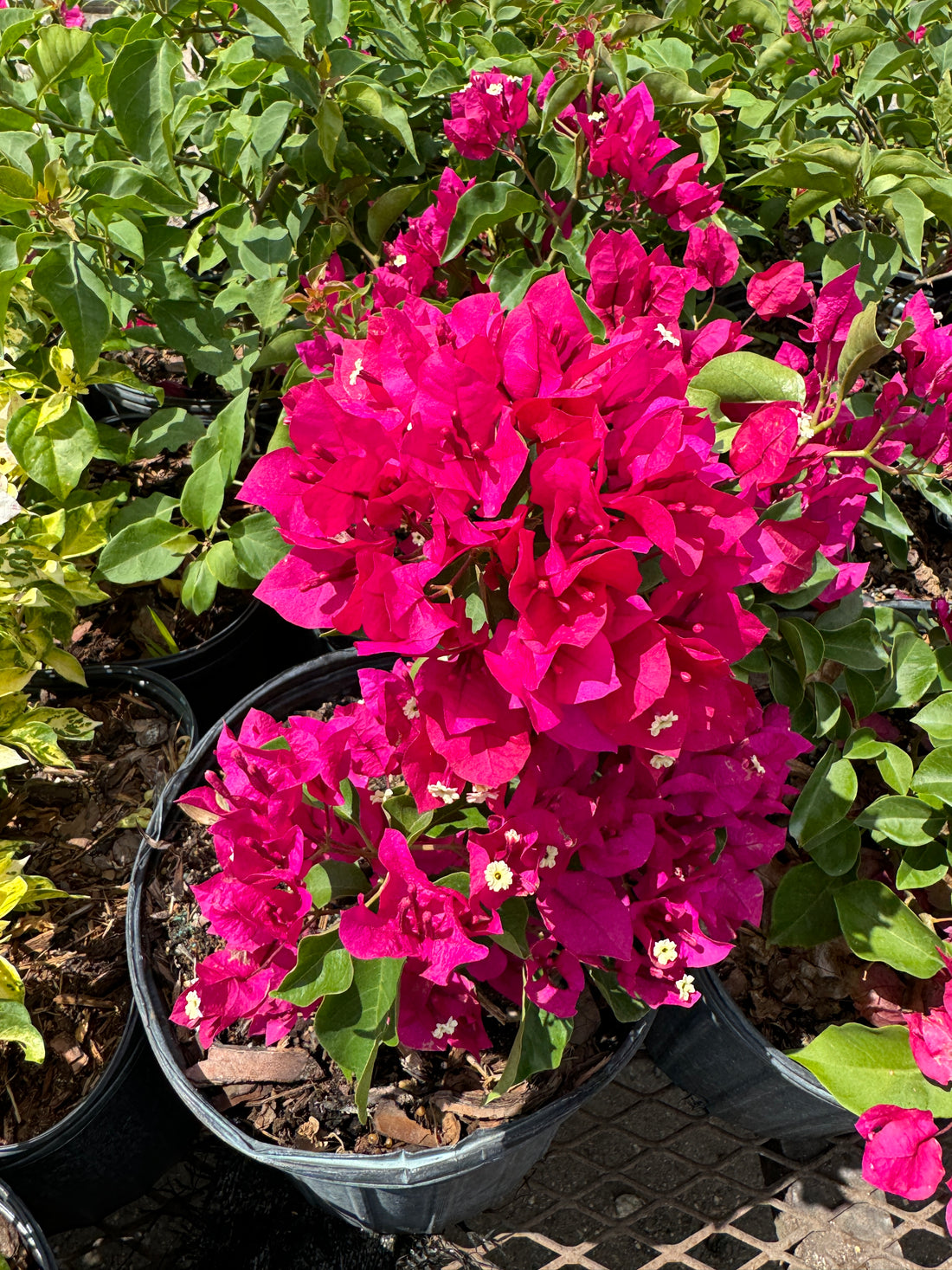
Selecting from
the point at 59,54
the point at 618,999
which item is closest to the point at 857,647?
the point at 618,999

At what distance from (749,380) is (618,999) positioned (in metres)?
0.60

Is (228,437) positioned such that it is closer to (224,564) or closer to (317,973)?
(224,564)

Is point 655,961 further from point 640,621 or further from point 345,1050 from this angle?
point 640,621

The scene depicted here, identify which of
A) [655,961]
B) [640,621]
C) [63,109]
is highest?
[63,109]

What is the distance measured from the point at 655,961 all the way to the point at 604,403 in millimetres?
499

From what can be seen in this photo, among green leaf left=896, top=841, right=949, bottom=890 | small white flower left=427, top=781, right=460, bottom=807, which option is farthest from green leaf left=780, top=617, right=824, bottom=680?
small white flower left=427, top=781, right=460, bottom=807

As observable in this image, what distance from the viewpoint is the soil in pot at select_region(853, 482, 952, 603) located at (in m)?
1.57

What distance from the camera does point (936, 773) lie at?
0.86 meters

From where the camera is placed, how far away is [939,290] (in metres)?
1.91

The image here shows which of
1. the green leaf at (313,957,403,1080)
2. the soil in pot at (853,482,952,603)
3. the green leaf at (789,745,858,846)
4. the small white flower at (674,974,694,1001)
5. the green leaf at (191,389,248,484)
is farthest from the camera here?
the soil in pot at (853,482,952,603)

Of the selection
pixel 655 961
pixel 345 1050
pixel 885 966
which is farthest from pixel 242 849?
pixel 885 966

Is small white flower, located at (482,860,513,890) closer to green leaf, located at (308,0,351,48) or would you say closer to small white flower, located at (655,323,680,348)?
small white flower, located at (655,323,680,348)

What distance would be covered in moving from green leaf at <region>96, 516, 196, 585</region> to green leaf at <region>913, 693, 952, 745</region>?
0.88 meters

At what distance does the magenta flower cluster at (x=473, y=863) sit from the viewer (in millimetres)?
680
